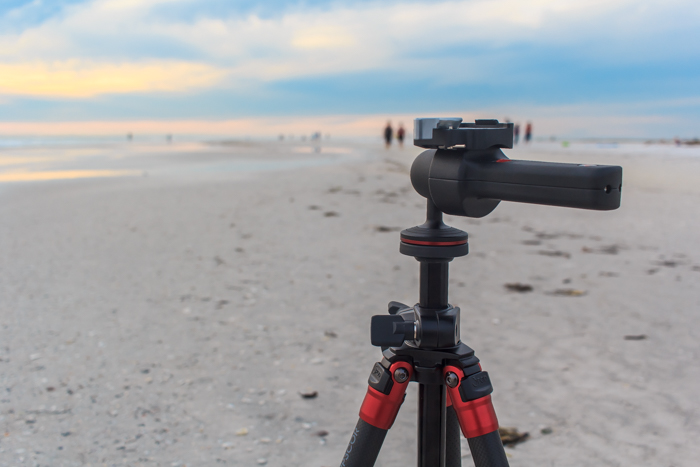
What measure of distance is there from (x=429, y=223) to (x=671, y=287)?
404 centimetres

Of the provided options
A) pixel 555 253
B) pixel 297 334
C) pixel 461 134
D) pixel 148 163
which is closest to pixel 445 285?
pixel 461 134

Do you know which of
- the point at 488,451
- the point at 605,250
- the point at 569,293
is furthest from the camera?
the point at 605,250

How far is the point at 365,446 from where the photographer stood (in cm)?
142

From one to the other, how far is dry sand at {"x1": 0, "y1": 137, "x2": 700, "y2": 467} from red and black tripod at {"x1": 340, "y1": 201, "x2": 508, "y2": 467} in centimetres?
91

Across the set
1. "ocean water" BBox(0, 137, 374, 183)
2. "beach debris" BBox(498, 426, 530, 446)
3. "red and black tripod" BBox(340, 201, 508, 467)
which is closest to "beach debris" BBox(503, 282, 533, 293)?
"beach debris" BBox(498, 426, 530, 446)

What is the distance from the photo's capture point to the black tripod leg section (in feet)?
5.11

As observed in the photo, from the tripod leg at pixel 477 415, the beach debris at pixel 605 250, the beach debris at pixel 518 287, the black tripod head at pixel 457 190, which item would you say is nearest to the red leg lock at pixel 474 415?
the tripod leg at pixel 477 415

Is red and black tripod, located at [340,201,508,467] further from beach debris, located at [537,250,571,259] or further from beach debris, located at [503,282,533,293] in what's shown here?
beach debris, located at [537,250,571,259]

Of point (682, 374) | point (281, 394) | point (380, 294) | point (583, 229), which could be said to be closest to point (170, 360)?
point (281, 394)

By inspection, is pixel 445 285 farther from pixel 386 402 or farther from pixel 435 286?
pixel 386 402

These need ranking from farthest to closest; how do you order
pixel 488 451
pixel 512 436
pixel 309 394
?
1. pixel 309 394
2. pixel 512 436
3. pixel 488 451

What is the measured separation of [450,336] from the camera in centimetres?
133

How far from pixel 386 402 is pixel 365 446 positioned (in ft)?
0.47

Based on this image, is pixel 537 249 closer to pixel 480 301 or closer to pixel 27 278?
pixel 480 301
